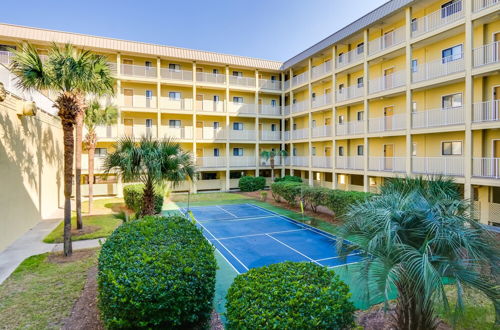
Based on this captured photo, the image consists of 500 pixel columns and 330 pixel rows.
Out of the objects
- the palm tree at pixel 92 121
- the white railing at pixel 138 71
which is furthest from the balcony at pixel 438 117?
the white railing at pixel 138 71

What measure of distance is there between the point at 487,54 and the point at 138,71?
26.7 metres

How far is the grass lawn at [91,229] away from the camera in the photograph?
12.2 m

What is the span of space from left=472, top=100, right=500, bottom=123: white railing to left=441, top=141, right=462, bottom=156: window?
2420mm

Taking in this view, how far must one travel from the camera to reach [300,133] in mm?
30125

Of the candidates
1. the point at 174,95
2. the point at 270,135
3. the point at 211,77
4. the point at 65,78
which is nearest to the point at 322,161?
the point at 270,135

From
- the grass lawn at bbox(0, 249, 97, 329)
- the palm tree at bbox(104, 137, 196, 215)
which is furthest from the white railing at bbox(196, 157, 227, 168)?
the grass lawn at bbox(0, 249, 97, 329)

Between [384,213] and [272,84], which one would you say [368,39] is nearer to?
[272,84]

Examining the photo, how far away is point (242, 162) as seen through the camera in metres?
30.8

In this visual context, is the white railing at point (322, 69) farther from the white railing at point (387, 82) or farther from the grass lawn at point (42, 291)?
the grass lawn at point (42, 291)

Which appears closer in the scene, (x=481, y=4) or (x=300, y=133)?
(x=481, y=4)

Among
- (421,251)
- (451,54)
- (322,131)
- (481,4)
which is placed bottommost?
(421,251)

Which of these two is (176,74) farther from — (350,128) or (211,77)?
(350,128)

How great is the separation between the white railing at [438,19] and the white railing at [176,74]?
2018 centimetres

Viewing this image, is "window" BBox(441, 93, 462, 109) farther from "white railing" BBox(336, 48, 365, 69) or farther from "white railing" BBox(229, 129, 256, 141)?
"white railing" BBox(229, 129, 256, 141)
